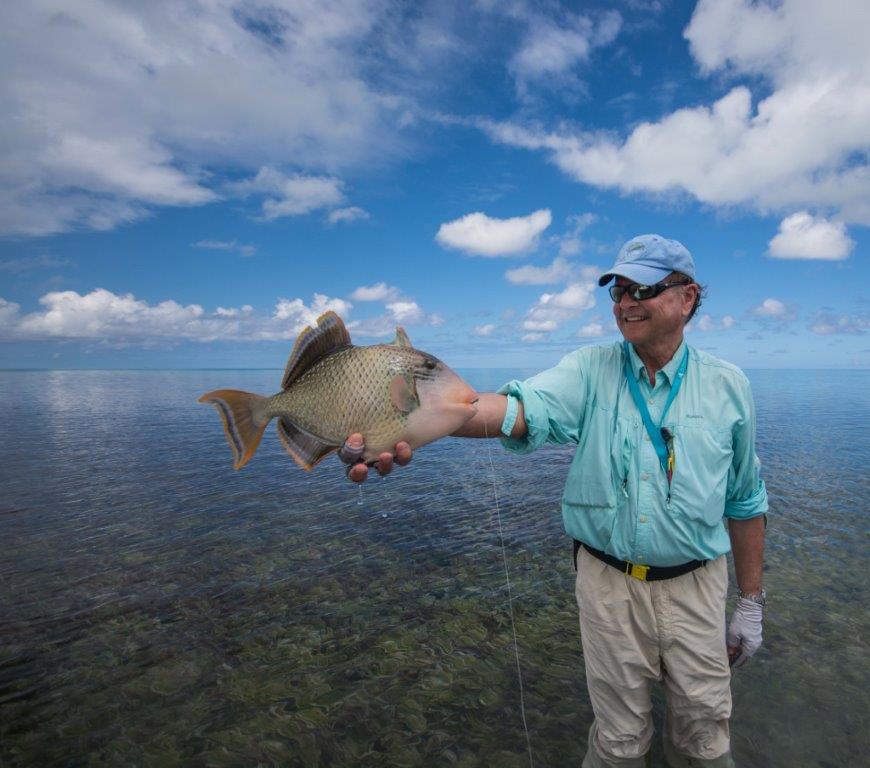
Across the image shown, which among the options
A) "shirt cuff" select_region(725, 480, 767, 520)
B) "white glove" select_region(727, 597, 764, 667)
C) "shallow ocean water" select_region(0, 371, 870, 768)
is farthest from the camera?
"shallow ocean water" select_region(0, 371, 870, 768)

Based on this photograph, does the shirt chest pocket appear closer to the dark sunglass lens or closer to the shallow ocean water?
the dark sunglass lens

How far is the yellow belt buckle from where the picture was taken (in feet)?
11.4

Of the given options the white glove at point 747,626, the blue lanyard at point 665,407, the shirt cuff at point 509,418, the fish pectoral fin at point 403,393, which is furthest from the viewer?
the white glove at point 747,626

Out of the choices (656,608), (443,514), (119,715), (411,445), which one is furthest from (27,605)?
(656,608)

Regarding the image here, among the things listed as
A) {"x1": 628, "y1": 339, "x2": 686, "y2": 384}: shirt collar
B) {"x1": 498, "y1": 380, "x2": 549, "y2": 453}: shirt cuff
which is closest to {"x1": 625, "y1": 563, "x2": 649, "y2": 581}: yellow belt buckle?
{"x1": 498, "y1": 380, "x2": 549, "y2": 453}: shirt cuff

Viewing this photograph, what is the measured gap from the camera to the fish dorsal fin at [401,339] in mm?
2971

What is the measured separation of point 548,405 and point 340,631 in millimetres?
5596

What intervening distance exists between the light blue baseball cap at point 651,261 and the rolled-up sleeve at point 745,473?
921mm

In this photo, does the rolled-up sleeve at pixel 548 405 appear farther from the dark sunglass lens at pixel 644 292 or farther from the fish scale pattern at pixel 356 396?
the fish scale pattern at pixel 356 396

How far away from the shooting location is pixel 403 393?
112 inches

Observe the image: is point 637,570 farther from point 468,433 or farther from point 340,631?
point 340,631

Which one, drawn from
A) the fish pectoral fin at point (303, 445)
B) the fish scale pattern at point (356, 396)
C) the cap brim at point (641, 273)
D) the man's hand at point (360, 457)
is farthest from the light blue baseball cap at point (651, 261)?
the fish pectoral fin at point (303, 445)

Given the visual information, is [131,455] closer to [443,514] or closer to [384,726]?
[443,514]

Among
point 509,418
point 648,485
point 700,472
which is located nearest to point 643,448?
point 648,485
